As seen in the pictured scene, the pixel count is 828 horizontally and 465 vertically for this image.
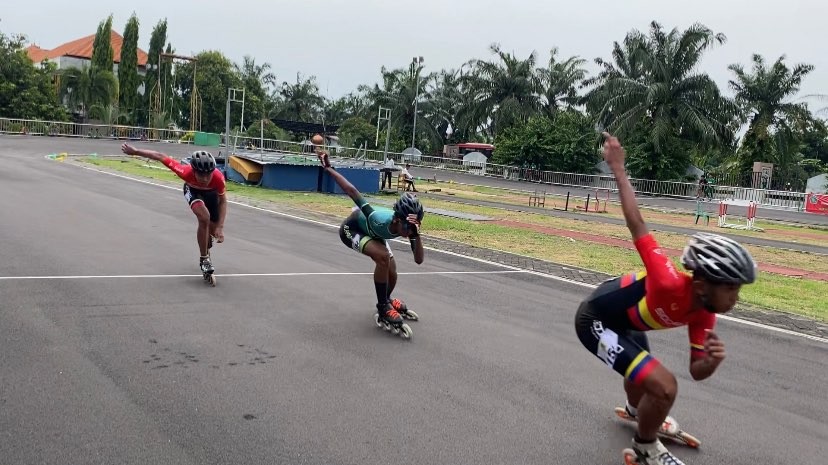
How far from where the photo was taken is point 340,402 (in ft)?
16.5

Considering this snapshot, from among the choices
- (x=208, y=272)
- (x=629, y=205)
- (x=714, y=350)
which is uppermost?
(x=629, y=205)

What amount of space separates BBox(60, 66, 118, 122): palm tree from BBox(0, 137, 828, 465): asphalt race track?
62477mm

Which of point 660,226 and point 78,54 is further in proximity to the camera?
point 78,54

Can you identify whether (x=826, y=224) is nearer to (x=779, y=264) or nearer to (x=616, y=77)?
(x=779, y=264)

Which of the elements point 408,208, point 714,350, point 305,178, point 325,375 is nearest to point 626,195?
point 714,350

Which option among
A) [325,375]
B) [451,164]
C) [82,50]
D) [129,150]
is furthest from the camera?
[82,50]

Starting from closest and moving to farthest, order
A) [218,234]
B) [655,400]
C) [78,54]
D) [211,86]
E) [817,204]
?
[655,400]
[218,234]
[817,204]
[211,86]
[78,54]

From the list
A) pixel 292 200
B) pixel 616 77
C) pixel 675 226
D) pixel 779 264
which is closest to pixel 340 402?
pixel 779 264

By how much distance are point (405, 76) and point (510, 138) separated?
20.8 m

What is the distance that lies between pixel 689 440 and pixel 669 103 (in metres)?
49.4

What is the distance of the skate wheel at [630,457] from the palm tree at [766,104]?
52675 millimetres

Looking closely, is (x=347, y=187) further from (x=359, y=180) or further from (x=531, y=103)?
(x=531, y=103)

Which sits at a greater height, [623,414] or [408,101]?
[408,101]

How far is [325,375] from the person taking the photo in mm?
5605
